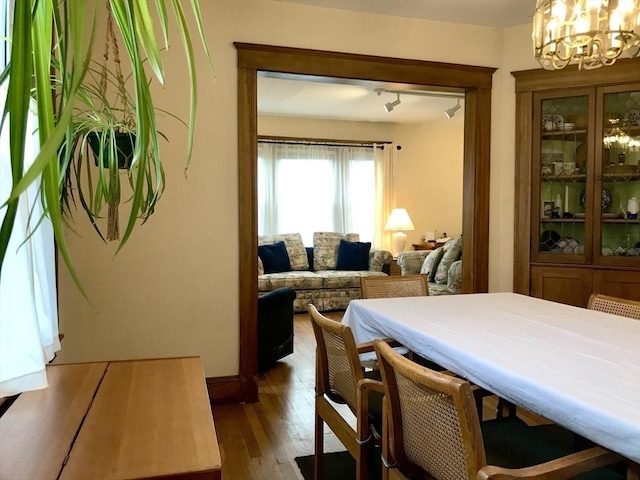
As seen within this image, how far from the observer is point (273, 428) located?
2891mm

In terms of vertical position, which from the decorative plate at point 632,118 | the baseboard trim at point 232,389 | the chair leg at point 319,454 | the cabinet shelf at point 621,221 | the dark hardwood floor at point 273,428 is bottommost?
the dark hardwood floor at point 273,428

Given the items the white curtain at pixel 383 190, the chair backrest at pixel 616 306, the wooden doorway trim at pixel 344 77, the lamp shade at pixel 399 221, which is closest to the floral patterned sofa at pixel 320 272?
the lamp shade at pixel 399 221

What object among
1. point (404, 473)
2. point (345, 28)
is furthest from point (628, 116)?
point (404, 473)

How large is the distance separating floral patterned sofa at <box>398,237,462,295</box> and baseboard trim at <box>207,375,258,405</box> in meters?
2.58

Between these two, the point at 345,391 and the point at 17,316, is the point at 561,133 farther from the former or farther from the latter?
the point at 17,316

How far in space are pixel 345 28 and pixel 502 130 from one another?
1429 millimetres

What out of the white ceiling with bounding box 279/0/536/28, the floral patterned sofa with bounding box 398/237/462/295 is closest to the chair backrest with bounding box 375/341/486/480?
A: the white ceiling with bounding box 279/0/536/28

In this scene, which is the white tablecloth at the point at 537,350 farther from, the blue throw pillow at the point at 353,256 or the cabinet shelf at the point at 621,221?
the blue throw pillow at the point at 353,256

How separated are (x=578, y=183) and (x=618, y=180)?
0.84ft

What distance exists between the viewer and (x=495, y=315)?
219cm

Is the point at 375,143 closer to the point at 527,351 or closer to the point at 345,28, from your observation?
the point at 345,28

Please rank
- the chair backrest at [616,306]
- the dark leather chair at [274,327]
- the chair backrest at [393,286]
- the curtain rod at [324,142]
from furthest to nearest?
the curtain rod at [324,142]
the dark leather chair at [274,327]
the chair backrest at [393,286]
the chair backrest at [616,306]

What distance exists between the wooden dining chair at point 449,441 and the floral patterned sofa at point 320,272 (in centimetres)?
459

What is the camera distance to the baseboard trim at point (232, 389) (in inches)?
129
